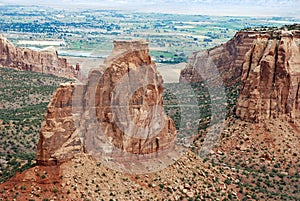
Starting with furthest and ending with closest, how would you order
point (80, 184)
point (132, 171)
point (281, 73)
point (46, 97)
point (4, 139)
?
point (46, 97) < point (281, 73) < point (4, 139) < point (132, 171) < point (80, 184)

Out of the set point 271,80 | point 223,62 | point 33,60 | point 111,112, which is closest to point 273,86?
point 271,80

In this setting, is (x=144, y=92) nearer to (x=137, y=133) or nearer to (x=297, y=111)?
(x=137, y=133)

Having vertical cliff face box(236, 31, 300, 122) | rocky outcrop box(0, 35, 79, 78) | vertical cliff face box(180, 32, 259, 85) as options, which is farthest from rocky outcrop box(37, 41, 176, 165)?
rocky outcrop box(0, 35, 79, 78)

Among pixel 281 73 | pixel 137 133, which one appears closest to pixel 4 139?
pixel 137 133

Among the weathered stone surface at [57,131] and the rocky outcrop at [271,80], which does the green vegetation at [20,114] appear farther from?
the rocky outcrop at [271,80]

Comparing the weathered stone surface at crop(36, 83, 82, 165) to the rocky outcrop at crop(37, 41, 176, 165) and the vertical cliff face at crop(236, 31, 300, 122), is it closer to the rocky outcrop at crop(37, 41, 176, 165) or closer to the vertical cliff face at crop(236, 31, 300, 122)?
the rocky outcrop at crop(37, 41, 176, 165)

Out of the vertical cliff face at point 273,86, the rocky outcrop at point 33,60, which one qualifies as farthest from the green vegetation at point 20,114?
the vertical cliff face at point 273,86
